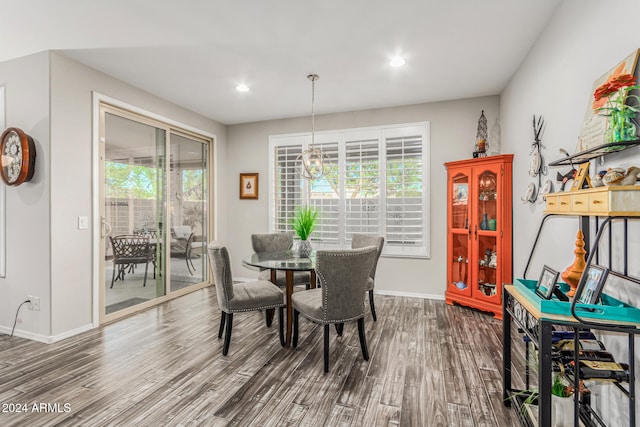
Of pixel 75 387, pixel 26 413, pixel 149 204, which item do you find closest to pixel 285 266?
pixel 75 387

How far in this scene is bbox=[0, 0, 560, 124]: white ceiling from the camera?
2.25 metres

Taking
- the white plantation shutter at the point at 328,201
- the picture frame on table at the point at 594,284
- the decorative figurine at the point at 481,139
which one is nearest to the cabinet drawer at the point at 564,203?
the picture frame on table at the point at 594,284

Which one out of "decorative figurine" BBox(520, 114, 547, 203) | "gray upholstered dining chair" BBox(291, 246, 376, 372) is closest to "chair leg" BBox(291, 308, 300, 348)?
"gray upholstered dining chair" BBox(291, 246, 376, 372)

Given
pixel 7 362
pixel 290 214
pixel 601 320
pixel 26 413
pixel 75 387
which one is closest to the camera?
pixel 601 320

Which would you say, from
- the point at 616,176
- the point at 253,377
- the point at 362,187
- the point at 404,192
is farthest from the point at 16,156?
the point at 616,176

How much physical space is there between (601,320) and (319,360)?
74.9 inches

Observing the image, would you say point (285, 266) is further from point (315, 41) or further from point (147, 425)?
point (315, 41)

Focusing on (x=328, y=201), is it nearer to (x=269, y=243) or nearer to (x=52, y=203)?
(x=269, y=243)

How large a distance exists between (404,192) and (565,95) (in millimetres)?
2266

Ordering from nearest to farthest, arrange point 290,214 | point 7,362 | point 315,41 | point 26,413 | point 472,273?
point 26,413 < point 7,362 < point 315,41 < point 472,273 < point 290,214

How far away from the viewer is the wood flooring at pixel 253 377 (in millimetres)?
1876

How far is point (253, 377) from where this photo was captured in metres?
2.30

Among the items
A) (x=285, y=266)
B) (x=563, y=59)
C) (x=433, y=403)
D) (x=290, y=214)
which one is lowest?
(x=433, y=403)

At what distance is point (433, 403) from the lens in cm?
200
